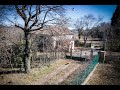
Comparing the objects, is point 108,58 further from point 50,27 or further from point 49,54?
point 50,27

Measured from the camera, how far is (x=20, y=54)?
337 inches

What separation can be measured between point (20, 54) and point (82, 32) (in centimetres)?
2046

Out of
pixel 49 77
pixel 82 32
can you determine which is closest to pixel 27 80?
pixel 49 77

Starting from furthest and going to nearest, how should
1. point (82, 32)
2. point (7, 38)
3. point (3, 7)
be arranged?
point (82, 32) → point (7, 38) → point (3, 7)

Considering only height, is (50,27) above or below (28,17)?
below

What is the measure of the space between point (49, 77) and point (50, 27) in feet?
7.93

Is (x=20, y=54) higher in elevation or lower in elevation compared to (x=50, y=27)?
lower

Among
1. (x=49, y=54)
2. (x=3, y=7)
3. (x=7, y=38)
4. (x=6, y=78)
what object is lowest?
(x=6, y=78)

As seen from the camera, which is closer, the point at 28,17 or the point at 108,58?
the point at 28,17

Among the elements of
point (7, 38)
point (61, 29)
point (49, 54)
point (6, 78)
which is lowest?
point (6, 78)
